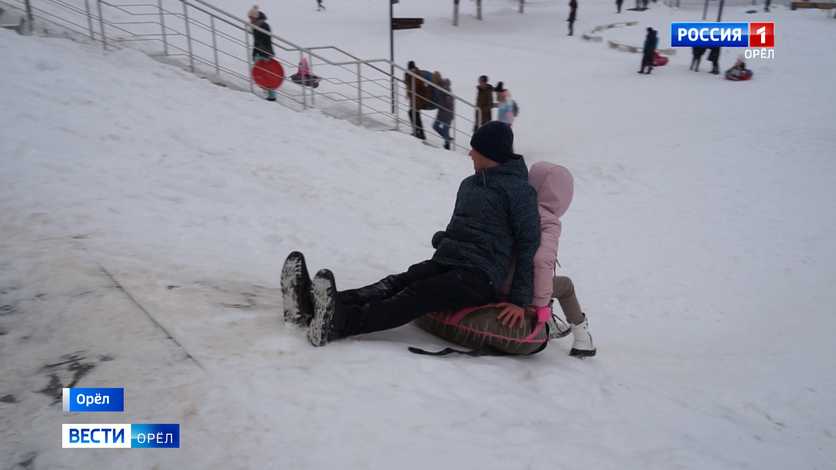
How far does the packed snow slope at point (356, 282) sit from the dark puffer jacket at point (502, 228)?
615 mm

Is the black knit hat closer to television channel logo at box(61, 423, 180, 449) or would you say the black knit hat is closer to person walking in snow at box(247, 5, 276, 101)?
television channel logo at box(61, 423, 180, 449)

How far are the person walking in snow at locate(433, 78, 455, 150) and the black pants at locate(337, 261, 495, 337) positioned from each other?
7.80 m

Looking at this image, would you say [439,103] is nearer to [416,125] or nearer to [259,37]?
[416,125]

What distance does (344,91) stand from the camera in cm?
1547

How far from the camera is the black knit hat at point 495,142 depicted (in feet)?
12.2

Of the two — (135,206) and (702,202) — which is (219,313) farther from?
(702,202)

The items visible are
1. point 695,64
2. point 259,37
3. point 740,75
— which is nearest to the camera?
point 259,37

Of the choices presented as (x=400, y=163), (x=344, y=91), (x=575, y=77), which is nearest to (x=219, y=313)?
(x=400, y=163)

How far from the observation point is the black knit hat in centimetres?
373

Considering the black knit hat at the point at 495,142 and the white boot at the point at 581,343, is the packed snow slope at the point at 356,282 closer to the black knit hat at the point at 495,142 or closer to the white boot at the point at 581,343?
the white boot at the point at 581,343

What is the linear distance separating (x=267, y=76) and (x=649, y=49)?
14.9m

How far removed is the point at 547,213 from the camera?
13.2ft
